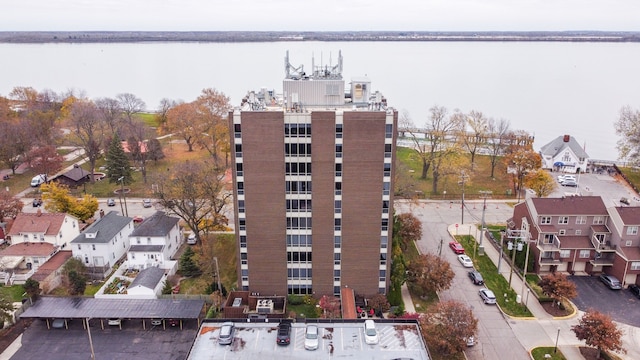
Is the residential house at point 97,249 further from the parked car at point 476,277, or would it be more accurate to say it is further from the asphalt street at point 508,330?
the parked car at point 476,277

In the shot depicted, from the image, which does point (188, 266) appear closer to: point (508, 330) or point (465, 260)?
point (465, 260)

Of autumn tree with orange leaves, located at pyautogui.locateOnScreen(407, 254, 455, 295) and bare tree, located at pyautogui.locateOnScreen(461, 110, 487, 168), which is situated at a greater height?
bare tree, located at pyautogui.locateOnScreen(461, 110, 487, 168)

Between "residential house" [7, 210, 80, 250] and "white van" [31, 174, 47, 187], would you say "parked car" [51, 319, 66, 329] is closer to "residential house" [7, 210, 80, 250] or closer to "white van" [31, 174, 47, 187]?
"residential house" [7, 210, 80, 250]

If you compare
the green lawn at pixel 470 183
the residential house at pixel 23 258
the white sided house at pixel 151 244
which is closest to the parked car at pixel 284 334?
the white sided house at pixel 151 244

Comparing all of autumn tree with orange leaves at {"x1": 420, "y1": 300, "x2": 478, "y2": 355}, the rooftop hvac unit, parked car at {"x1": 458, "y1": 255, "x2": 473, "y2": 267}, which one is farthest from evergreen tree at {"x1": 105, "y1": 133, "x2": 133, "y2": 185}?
autumn tree with orange leaves at {"x1": 420, "y1": 300, "x2": 478, "y2": 355}

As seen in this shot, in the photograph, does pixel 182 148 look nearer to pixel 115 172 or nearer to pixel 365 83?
pixel 115 172
